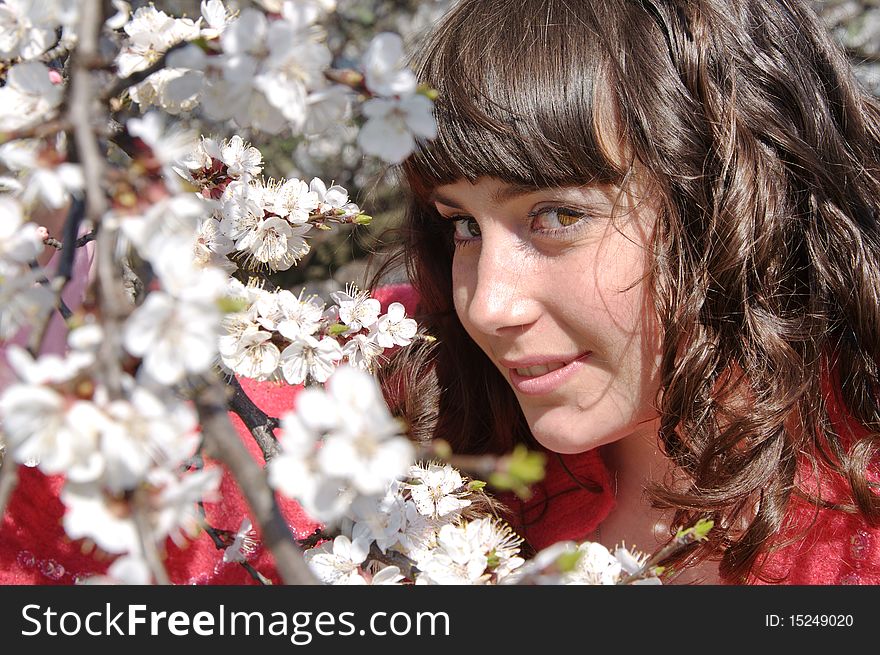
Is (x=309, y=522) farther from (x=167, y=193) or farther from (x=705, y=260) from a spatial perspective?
(x=167, y=193)

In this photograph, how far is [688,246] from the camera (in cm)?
118

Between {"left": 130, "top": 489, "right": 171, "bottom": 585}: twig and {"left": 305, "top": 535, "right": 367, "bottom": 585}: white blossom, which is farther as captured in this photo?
{"left": 305, "top": 535, "right": 367, "bottom": 585}: white blossom

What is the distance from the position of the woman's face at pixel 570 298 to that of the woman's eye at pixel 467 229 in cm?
8

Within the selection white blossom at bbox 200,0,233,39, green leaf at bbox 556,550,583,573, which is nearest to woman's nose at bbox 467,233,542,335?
white blossom at bbox 200,0,233,39

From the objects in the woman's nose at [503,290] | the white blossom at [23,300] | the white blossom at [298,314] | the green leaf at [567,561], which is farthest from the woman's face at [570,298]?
the white blossom at [23,300]

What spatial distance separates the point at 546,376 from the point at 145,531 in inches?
32.1

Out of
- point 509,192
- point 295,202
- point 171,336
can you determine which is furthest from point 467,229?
point 171,336

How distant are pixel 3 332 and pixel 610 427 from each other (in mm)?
880

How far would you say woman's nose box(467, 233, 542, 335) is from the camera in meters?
1.11

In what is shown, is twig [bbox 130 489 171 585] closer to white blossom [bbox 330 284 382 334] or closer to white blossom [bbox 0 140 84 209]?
white blossom [bbox 0 140 84 209]

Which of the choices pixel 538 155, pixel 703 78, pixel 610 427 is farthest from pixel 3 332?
pixel 703 78

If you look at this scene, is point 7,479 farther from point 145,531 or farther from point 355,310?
point 355,310

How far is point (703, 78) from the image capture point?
119cm

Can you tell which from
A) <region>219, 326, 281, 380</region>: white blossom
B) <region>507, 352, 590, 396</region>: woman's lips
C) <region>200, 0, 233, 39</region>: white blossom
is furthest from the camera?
<region>507, 352, 590, 396</region>: woman's lips
